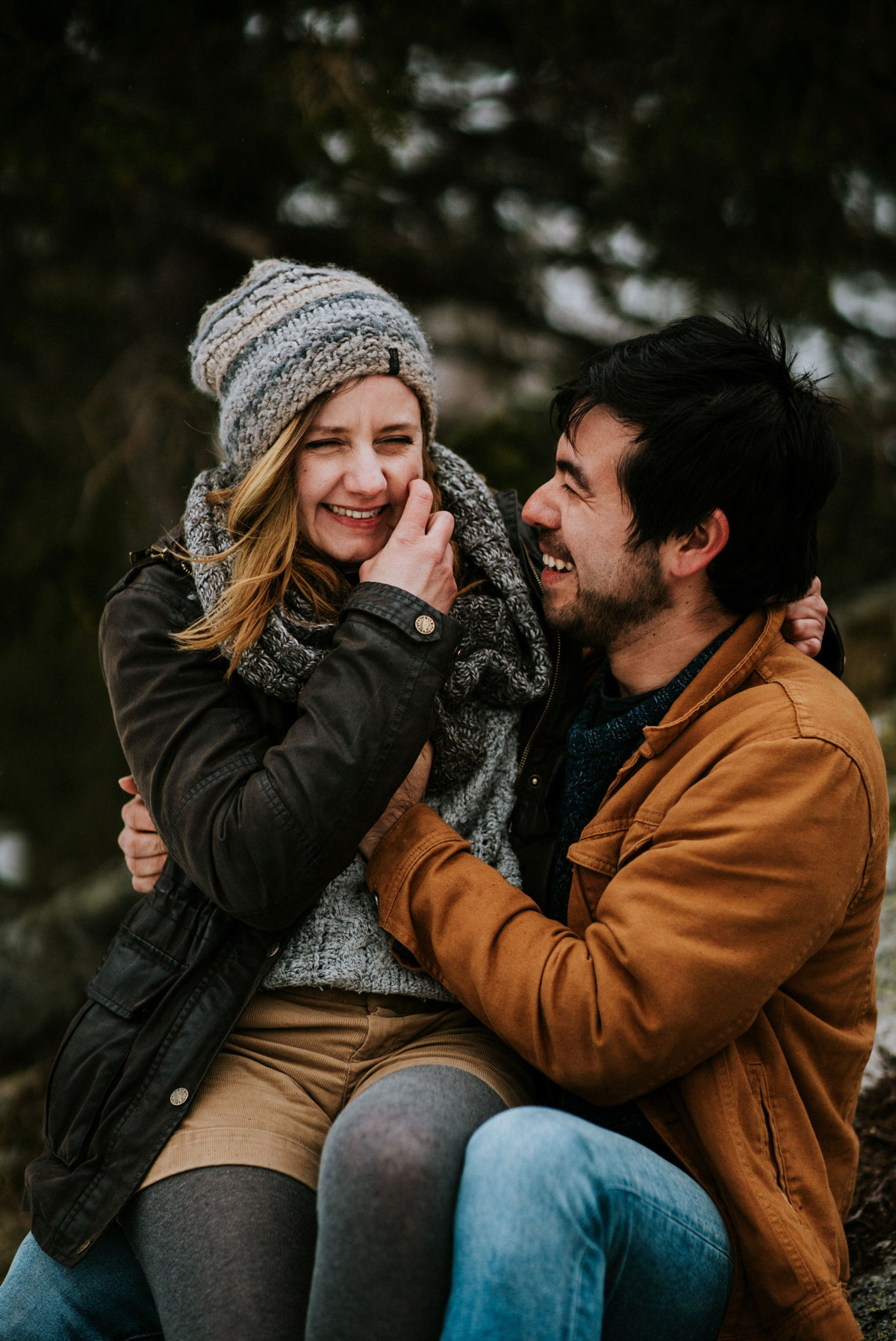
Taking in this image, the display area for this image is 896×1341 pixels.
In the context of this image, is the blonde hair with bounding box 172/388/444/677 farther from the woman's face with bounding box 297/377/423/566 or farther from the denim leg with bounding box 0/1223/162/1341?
the denim leg with bounding box 0/1223/162/1341

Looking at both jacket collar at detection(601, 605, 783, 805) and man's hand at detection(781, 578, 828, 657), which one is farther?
man's hand at detection(781, 578, 828, 657)

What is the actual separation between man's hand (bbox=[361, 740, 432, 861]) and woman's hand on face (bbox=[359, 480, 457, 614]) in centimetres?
29

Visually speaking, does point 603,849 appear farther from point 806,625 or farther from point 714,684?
point 806,625

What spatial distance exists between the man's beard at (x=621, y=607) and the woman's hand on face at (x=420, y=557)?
274mm

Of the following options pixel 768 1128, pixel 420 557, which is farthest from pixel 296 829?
pixel 768 1128

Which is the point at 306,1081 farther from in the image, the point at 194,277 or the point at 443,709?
the point at 194,277

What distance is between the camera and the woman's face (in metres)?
2.13

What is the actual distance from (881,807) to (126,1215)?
4.80 feet

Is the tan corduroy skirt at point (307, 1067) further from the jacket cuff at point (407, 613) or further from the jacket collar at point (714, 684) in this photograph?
the jacket cuff at point (407, 613)

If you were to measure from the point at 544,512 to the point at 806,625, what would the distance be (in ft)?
1.87

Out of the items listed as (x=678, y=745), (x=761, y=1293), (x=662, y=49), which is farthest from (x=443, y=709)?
(x=662, y=49)

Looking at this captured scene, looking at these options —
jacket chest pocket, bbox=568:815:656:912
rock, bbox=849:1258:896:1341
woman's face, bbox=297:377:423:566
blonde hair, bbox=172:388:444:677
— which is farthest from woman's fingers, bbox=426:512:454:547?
rock, bbox=849:1258:896:1341

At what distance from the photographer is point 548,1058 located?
1762mm

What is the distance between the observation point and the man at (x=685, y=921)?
160 cm
